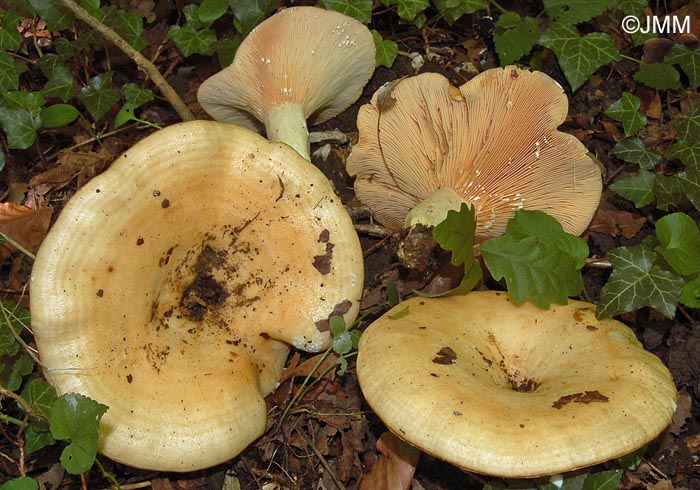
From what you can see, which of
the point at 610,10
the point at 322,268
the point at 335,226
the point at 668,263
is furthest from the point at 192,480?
the point at 610,10

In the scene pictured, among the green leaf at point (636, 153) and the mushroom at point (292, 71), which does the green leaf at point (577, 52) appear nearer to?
the green leaf at point (636, 153)

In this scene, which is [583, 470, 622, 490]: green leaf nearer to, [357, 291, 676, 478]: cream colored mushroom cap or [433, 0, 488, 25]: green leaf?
[357, 291, 676, 478]: cream colored mushroom cap

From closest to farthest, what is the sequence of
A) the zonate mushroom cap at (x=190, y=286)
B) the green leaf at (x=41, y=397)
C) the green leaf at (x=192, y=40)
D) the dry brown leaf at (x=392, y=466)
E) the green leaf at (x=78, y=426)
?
the green leaf at (x=78, y=426)
the zonate mushroom cap at (x=190, y=286)
the green leaf at (x=41, y=397)
the dry brown leaf at (x=392, y=466)
the green leaf at (x=192, y=40)

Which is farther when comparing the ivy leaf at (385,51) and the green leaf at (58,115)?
the ivy leaf at (385,51)

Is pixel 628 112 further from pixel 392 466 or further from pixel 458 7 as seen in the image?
pixel 392 466

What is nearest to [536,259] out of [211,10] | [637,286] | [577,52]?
[637,286]

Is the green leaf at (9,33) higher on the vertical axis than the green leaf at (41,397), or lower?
higher

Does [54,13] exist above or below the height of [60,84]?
above

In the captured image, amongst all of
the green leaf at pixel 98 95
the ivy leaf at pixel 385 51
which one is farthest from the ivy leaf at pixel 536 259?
the green leaf at pixel 98 95
